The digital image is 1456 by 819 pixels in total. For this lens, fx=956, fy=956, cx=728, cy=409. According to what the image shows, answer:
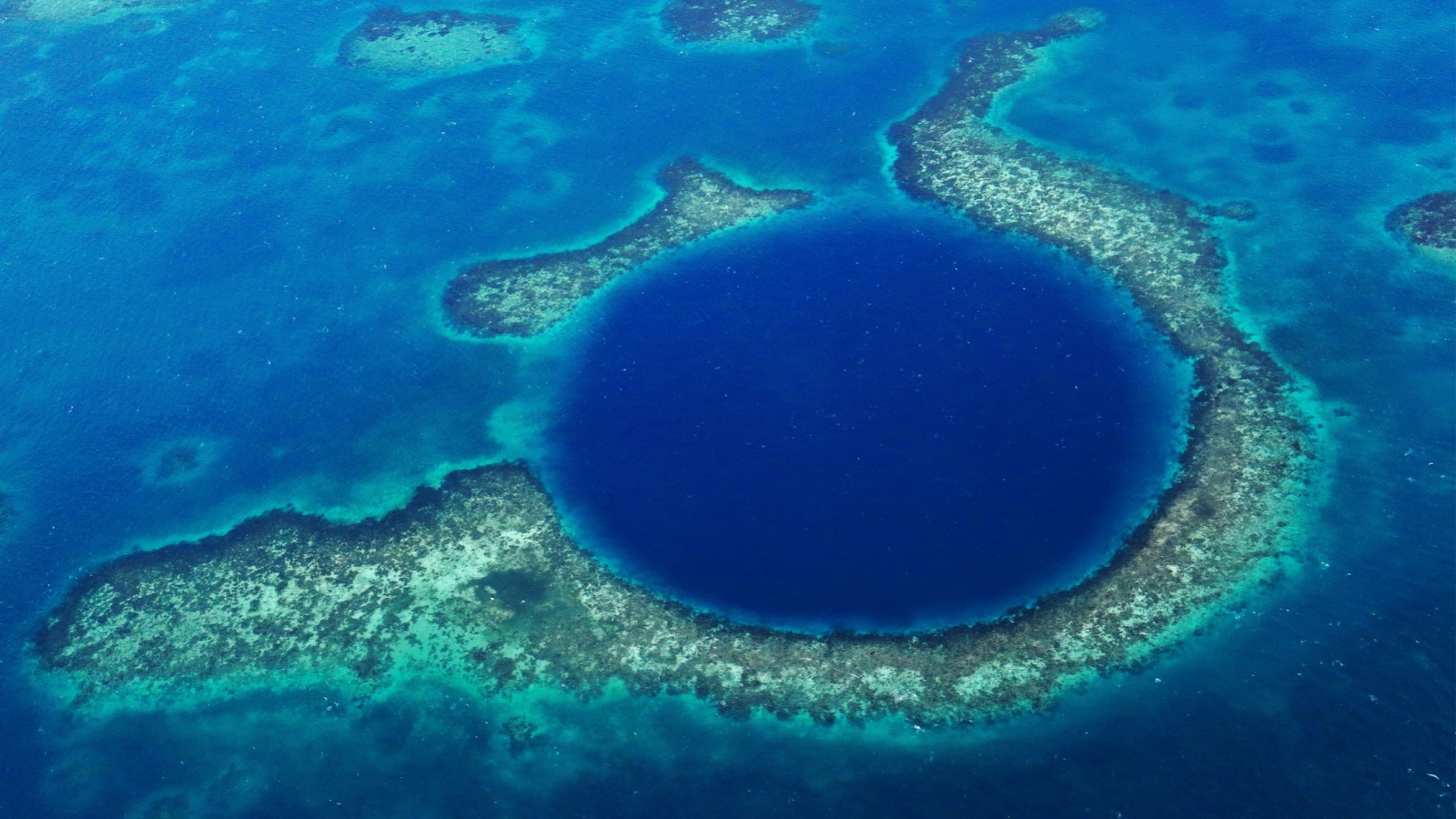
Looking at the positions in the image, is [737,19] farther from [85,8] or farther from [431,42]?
[85,8]

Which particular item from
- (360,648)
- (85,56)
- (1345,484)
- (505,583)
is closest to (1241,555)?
(1345,484)

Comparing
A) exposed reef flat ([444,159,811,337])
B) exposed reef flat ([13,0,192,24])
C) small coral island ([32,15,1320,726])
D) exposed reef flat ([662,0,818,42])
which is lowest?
small coral island ([32,15,1320,726])

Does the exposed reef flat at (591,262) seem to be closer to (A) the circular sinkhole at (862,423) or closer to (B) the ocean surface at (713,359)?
(B) the ocean surface at (713,359)

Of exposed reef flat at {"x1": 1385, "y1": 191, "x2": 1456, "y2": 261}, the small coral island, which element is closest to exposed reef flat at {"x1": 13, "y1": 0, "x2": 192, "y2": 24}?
the small coral island

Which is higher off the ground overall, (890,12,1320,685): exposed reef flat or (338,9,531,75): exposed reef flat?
(338,9,531,75): exposed reef flat

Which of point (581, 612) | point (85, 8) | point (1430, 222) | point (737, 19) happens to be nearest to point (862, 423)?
point (581, 612)

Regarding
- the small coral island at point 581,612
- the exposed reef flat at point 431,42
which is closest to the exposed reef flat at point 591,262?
the small coral island at point 581,612

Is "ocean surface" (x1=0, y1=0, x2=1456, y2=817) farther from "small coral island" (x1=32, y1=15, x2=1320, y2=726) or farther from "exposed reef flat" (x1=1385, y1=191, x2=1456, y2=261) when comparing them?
"small coral island" (x1=32, y1=15, x2=1320, y2=726)
